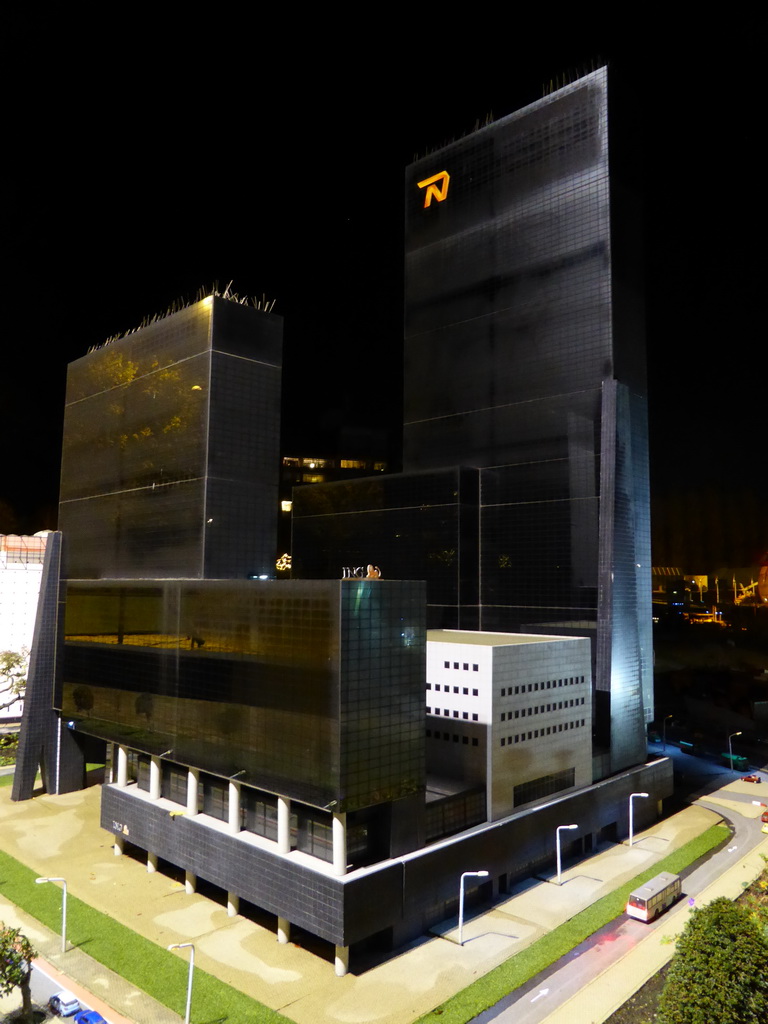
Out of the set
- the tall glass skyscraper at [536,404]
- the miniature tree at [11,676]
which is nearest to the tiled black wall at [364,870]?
the tall glass skyscraper at [536,404]

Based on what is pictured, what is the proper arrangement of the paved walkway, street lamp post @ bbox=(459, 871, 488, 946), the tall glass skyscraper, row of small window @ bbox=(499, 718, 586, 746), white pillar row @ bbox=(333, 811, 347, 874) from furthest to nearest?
1. the tall glass skyscraper
2. row of small window @ bbox=(499, 718, 586, 746)
3. street lamp post @ bbox=(459, 871, 488, 946)
4. white pillar row @ bbox=(333, 811, 347, 874)
5. the paved walkway

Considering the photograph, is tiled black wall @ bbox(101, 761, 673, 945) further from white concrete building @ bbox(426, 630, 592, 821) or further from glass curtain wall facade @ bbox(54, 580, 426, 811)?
glass curtain wall facade @ bbox(54, 580, 426, 811)

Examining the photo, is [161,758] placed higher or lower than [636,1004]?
higher

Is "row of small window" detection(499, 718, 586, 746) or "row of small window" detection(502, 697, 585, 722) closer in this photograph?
"row of small window" detection(499, 718, 586, 746)

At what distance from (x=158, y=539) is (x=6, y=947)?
31.6m

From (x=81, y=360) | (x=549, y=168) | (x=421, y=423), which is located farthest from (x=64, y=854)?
(x=549, y=168)

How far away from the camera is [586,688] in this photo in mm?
56000

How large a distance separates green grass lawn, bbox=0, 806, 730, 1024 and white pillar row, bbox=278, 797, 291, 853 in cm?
706

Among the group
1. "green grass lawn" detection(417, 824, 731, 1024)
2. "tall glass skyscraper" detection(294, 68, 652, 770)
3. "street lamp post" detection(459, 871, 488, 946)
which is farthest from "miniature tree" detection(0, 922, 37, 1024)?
"tall glass skyscraper" detection(294, 68, 652, 770)

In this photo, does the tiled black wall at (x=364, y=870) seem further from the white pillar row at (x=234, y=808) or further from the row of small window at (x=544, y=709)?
the row of small window at (x=544, y=709)

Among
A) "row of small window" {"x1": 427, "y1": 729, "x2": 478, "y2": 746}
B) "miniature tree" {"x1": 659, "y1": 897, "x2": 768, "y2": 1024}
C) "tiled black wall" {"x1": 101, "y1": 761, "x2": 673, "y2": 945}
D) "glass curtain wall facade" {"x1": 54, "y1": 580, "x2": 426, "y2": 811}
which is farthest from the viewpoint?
"row of small window" {"x1": 427, "y1": 729, "x2": 478, "y2": 746}

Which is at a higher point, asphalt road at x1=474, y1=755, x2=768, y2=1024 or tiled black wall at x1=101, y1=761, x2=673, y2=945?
tiled black wall at x1=101, y1=761, x2=673, y2=945

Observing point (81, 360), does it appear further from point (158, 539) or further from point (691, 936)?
point (691, 936)

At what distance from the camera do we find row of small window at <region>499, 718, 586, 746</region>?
157ft
